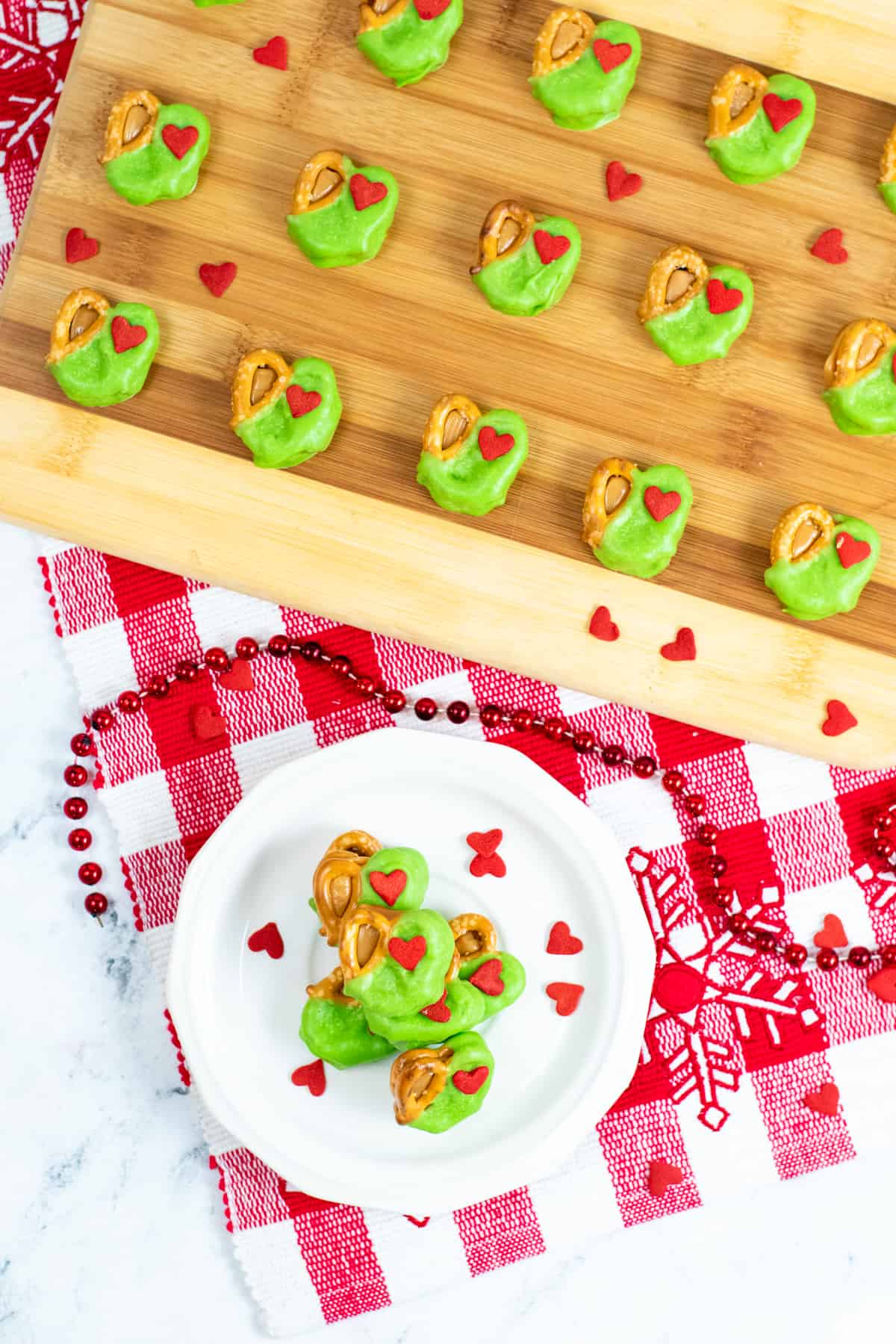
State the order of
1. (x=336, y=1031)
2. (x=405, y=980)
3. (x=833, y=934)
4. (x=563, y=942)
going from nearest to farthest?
(x=405, y=980)
(x=336, y=1031)
(x=563, y=942)
(x=833, y=934)

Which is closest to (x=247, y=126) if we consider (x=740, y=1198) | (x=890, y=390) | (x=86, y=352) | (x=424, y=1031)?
(x=86, y=352)

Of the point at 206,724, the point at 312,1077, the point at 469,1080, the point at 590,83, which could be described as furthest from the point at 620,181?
the point at 312,1077

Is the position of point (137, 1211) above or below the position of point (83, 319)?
below

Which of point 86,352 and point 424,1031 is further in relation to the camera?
point 86,352

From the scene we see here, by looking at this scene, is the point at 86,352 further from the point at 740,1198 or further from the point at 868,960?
the point at 740,1198

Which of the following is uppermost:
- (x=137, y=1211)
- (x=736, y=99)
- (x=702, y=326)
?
(x=736, y=99)

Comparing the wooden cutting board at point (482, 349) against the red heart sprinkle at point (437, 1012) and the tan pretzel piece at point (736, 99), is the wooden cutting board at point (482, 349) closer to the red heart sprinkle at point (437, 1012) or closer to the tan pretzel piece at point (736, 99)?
the tan pretzel piece at point (736, 99)

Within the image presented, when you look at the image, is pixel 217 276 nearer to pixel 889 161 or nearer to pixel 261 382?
pixel 261 382
